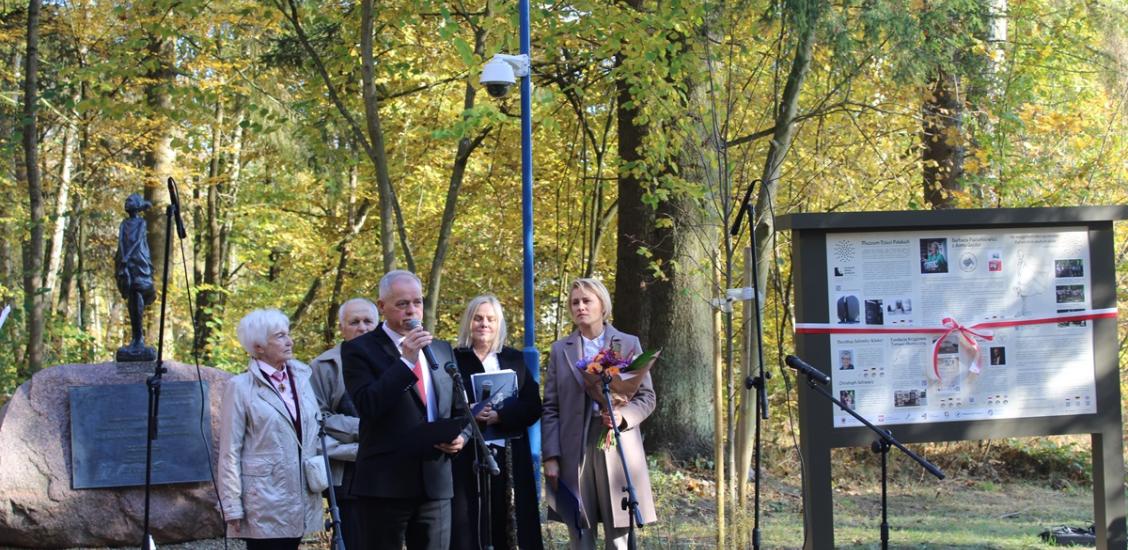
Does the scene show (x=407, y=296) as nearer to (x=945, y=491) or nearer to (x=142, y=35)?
(x=142, y=35)

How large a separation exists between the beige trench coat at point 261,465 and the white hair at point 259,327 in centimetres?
13

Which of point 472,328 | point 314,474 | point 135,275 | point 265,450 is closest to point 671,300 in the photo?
point 135,275

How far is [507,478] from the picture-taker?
5.70 meters

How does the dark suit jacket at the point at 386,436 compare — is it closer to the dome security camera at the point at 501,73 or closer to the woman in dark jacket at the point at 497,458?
the woman in dark jacket at the point at 497,458

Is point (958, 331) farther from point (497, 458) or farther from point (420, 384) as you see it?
point (420, 384)

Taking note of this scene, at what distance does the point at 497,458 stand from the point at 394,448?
2.73 feet

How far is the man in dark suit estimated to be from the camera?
4840mm

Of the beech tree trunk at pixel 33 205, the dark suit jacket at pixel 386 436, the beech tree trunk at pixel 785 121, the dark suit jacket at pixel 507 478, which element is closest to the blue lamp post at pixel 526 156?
the dark suit jacket at pixel 507 478

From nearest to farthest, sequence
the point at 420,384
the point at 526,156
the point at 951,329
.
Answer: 1. the point at 420,384
2. the point at 951,329
3. the point at 526,156

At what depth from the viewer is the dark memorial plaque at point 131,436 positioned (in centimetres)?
819

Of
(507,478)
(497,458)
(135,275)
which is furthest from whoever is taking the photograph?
(135,275)

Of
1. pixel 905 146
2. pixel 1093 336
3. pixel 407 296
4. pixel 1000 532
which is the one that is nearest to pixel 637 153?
pixel 905 146

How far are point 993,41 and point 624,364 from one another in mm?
9234

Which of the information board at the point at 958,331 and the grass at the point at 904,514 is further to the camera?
the grass at the point at 904,514
